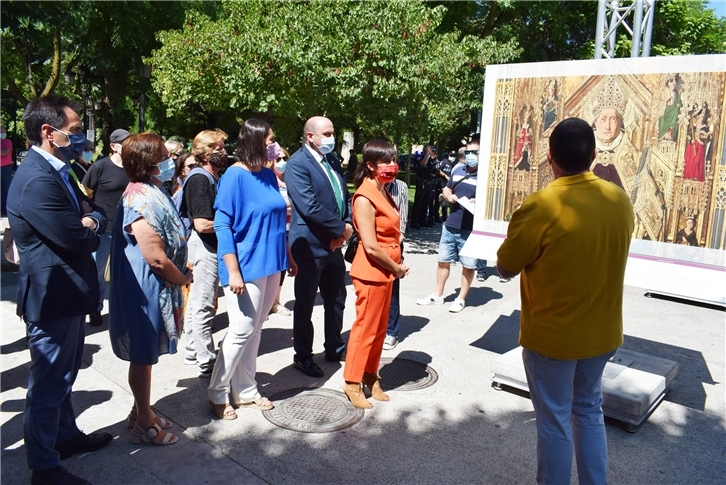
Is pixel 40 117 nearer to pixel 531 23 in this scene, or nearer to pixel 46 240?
pixel 46 240

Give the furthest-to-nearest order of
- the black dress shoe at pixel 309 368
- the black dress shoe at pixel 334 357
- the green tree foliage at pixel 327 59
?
the green tree foliage at pixel 327 59, the black dress shoe at pixel 334 357, the black dress shoe at pixel 309 368

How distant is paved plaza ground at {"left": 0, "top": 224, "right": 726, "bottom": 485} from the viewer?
3322 millimetres

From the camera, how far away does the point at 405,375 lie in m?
4.85

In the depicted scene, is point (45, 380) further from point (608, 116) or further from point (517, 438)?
point (608, 116)

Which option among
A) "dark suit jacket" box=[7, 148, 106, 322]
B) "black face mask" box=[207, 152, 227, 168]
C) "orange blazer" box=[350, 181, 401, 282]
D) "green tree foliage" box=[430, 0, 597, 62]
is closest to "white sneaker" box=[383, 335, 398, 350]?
"orange blazer" box=[350, 181, 401, 282]

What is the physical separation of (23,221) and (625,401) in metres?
3.83

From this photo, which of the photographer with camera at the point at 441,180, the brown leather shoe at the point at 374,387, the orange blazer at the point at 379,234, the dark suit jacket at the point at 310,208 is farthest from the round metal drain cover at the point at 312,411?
the photographer with camera at the point at 441,180

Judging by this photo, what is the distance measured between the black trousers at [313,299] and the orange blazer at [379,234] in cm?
60

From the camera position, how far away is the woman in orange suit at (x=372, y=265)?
4.03 metres

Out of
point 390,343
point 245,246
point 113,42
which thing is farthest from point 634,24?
point 113,42

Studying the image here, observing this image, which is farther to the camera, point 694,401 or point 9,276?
point 9,276

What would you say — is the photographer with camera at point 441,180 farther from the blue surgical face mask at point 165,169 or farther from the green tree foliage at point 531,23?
the blue surgical face mask at point 165,169

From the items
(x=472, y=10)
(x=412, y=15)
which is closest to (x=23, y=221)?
(x=412, y=15)

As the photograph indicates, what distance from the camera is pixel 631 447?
3775 millimetres
